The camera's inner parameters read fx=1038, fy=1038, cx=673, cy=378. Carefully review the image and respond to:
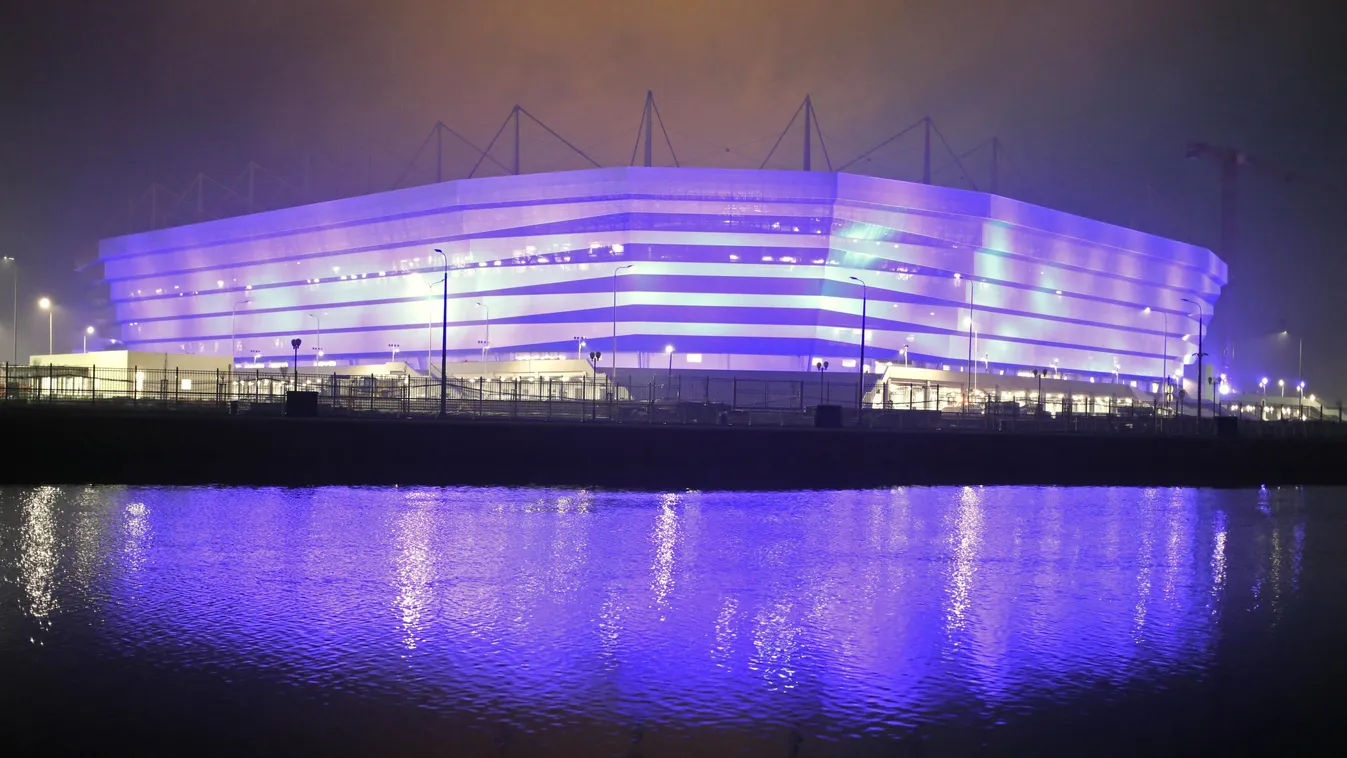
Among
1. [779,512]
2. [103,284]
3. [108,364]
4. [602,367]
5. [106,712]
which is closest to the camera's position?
[106,712]

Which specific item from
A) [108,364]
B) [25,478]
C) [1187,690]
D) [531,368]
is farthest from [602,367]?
[1187,690]

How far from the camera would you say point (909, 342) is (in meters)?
94.2

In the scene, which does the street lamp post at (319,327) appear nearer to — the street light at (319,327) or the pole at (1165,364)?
the street light at (319,327)

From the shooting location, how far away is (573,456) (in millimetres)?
31938

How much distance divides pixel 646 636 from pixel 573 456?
66.1ft

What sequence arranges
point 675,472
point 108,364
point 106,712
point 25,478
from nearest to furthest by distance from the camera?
point 106,712 < point 25,478 < point 675,472 < point 108,364

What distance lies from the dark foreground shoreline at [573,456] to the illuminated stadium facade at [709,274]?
5100cm

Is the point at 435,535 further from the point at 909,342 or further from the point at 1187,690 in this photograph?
the point at 909,342

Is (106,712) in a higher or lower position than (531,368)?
lower

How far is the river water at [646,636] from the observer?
8992 mm

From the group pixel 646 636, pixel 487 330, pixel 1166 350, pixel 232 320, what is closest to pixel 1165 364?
pixel 1166 350

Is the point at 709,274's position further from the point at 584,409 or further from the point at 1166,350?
the point at 1166,350

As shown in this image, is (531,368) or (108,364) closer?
(108,364)

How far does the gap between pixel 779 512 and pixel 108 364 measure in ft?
203
